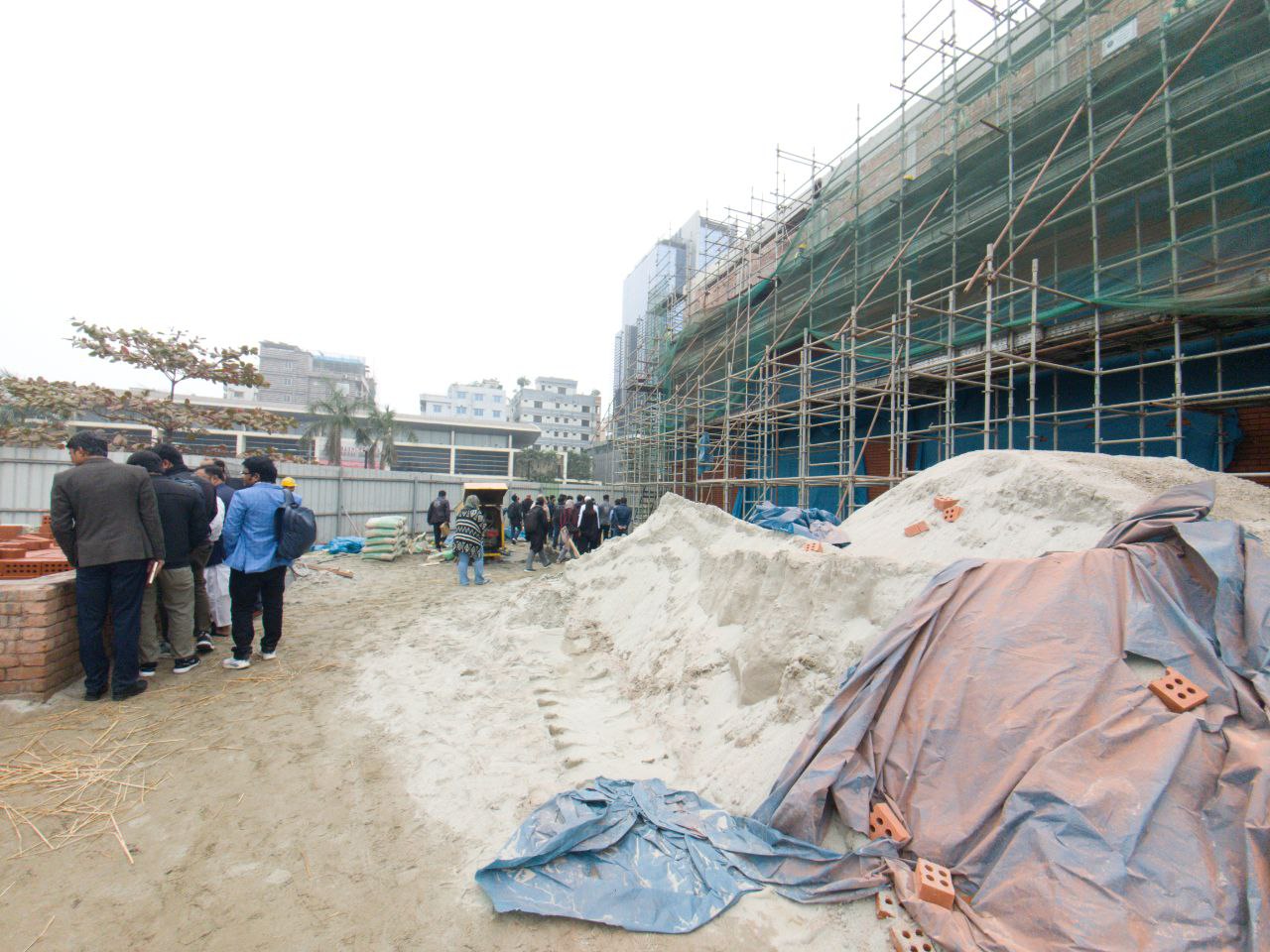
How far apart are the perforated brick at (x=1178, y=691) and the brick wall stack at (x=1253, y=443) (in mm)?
7024


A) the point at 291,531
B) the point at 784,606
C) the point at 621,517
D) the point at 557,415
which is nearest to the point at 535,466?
the point at 557,415

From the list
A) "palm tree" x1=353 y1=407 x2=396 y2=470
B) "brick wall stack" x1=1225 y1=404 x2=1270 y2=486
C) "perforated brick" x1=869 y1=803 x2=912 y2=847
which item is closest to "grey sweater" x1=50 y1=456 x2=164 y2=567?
"perforated brick" x1=869 y1=803 x2=912 y2=847

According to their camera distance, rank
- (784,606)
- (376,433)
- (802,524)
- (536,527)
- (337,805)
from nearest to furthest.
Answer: (337,805) → (784,606) → (802,524) → (536,527) → (376,433)

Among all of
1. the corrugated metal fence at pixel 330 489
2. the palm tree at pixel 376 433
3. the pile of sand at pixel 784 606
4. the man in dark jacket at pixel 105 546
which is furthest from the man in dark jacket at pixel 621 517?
the palm tree at pixel 376 433

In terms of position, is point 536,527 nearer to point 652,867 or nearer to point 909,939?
point 652,867

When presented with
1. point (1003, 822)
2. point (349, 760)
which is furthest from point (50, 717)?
point (1003, 822)

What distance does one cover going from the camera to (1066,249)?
868 cm

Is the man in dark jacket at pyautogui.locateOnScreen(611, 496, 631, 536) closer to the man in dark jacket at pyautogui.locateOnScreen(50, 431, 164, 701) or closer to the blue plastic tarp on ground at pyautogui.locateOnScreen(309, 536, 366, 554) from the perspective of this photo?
the blue plastic tarp on ground at pyautogui.locateOnScreen(309, 536, 366, 554)

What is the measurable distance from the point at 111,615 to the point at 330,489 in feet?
33.7

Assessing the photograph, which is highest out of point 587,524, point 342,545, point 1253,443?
point 1253,443

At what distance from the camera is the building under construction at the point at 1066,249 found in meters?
6.46

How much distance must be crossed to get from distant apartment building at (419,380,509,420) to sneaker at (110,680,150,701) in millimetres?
70022

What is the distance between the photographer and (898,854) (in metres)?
2.33

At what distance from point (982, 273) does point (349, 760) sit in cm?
708
